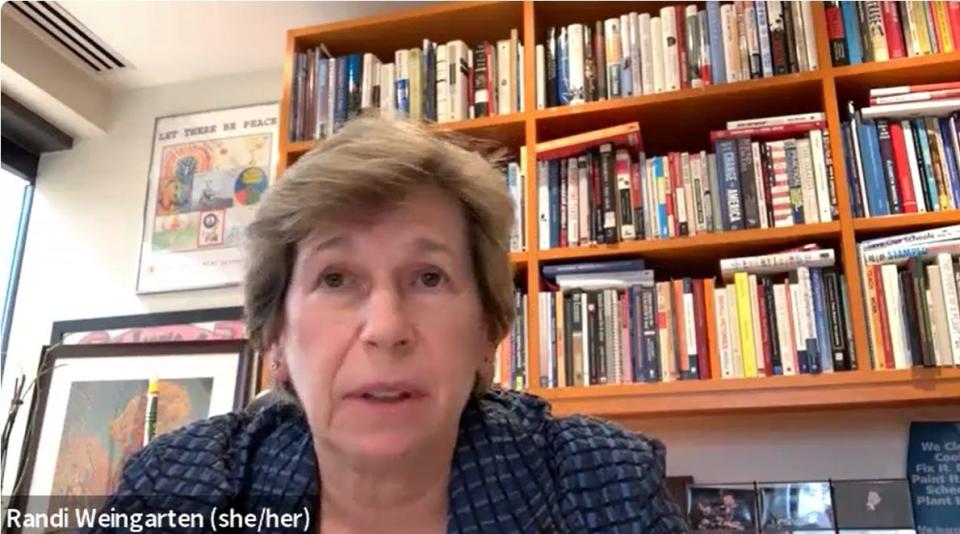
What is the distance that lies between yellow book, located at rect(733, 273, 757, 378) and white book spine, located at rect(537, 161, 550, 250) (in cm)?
36

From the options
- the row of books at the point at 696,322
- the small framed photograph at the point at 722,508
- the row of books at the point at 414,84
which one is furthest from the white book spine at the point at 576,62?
the small framed photograph at the point at 722,508

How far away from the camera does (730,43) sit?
1541mm

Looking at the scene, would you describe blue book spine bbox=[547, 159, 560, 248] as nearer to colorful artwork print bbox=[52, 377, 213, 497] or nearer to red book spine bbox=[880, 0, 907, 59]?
red book spine bbox=[880, 0, 907, 59]

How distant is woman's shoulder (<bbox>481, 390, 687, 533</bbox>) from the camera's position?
780 mm

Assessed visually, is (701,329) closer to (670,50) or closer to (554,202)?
(554,202)

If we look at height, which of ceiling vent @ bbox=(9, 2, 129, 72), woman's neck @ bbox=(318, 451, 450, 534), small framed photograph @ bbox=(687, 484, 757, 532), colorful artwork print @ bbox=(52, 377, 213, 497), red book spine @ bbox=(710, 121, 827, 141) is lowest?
small framed photograph @ bbox=(687, 484, 757, 532)

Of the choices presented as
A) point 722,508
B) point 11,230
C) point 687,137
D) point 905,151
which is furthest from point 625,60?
point 11,230

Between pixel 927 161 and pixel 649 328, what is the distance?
1.89 feet

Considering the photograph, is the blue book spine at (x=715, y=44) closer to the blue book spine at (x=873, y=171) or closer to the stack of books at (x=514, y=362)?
the blue book spine at (x=873, y=171)

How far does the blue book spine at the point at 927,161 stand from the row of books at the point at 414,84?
29.7 inches

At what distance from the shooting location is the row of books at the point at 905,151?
138 centimetres

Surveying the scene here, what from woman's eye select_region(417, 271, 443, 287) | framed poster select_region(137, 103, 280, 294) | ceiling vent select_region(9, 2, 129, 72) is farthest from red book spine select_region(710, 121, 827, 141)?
ceiling vent select_region(9, 2, 129, 72)

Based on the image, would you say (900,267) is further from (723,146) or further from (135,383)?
(135,383)

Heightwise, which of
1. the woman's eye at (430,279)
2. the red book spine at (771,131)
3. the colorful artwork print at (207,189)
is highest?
the colorful artwork print at (207,189)
